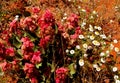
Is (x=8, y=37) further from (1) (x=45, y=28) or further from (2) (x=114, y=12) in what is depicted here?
(2) (x=114, y=12)

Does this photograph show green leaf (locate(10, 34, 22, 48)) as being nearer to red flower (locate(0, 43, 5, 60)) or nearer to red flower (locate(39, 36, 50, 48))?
red flower (locate(0, 43, 5, 60))

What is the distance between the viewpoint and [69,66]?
208 inches

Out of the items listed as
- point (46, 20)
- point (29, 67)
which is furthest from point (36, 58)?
point (46, 20)

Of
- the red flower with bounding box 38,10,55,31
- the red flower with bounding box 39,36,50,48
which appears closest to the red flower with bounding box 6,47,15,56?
the red flower with bounding box 39,36,50,48

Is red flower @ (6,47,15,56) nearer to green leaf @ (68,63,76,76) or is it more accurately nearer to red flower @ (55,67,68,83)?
red flower @ (55,67,68,83)

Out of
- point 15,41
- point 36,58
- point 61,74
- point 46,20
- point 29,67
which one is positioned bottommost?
point 61,74

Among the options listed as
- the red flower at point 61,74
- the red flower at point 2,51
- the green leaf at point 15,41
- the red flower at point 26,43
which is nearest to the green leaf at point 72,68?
A: the red flower at point 61,74

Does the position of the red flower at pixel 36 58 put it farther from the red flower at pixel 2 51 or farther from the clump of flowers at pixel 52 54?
the red flower at pixel 2 51

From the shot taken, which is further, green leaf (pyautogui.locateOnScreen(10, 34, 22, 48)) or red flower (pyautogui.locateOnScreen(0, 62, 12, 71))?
green leaf (pyautogui.locateOnScreen(10, 34, 22, 48))

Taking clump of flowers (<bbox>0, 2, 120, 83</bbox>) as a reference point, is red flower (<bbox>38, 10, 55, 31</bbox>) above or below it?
above

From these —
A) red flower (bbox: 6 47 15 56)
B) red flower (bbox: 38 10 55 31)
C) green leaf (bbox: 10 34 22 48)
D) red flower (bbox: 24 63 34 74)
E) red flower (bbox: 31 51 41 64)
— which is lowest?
red flower (bbox: 24 63 34 74)

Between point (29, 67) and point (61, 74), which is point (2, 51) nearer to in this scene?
point (29, 67)

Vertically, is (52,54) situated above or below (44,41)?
below

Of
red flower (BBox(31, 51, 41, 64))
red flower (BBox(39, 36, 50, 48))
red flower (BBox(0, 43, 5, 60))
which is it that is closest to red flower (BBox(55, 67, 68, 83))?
red flower (BBox(31, 51, 41, 64))
